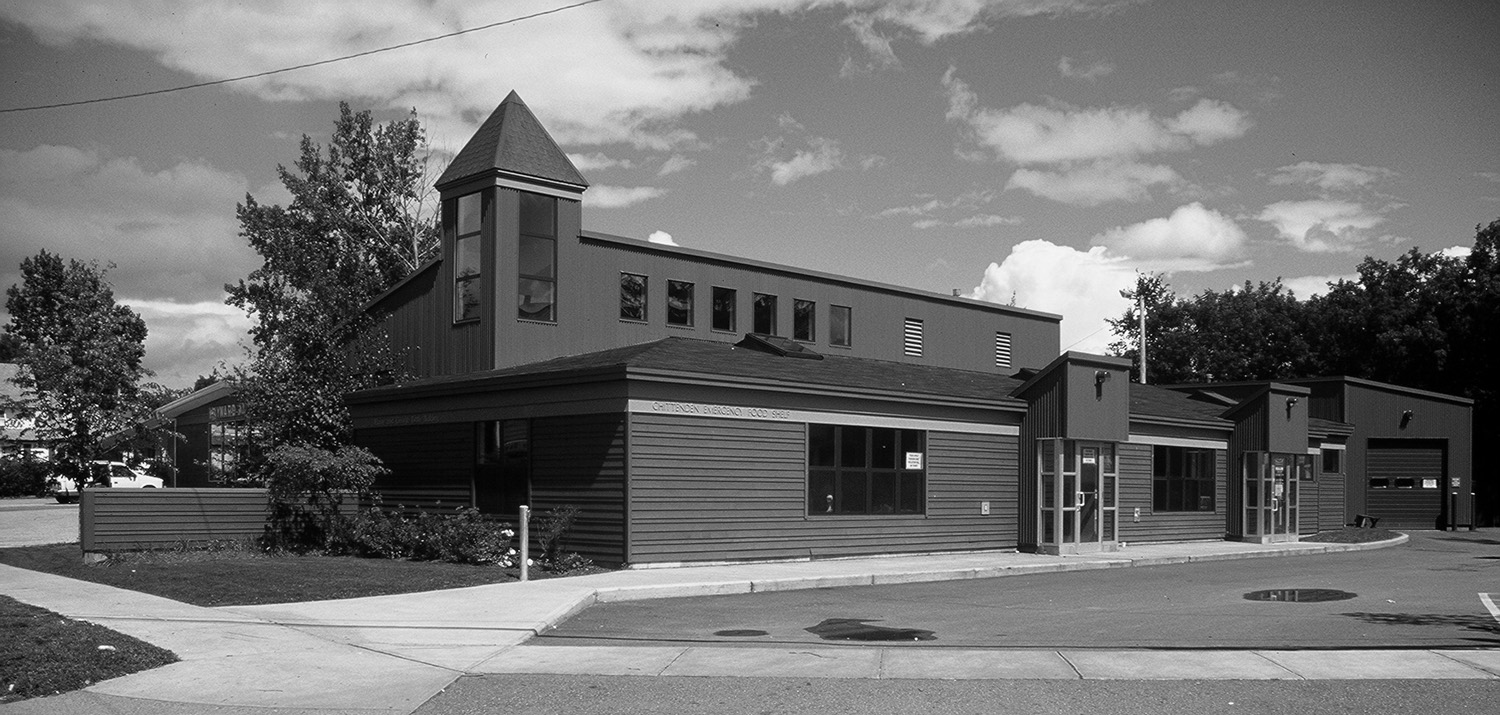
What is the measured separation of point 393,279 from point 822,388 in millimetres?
31900

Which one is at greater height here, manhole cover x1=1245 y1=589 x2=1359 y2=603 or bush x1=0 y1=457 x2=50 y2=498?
manhole cover x1=1245 y1=589 x2=1359 y2=603

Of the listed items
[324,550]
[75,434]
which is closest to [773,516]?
[324,550]

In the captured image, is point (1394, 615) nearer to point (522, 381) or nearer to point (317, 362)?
point (522, 381)

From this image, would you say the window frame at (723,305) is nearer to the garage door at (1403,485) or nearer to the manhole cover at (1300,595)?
the manhole cover at (1300,595)

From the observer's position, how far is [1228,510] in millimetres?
34281

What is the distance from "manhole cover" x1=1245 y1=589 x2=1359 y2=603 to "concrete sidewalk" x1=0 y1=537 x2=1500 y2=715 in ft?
18.7

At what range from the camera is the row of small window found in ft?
94.2

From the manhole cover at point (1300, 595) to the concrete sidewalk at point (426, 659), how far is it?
5711 millimetres

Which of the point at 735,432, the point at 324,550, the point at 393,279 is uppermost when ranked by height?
the point at 393,279

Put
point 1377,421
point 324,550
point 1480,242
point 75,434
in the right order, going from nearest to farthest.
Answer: point 324,550 < point 75,434 < point 1377,421 < point 1480,242

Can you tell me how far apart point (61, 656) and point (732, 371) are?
1309cm

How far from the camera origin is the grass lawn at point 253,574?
55.2 feet

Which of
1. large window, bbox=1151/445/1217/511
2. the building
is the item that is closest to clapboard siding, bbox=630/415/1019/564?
the building

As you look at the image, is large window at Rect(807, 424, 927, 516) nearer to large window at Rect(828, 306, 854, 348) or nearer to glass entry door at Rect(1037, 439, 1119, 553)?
glass entry door at Rect(1037, 439, 1119, 553)
